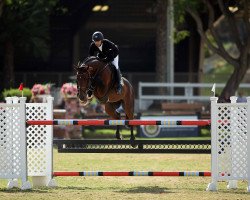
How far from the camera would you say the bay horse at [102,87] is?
13.3 meters

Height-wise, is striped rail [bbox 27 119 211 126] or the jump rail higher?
striped rail [bbox 27 119 211 126]

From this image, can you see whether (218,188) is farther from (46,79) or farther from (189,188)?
(46,79)

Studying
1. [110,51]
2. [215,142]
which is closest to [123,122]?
[215,142]

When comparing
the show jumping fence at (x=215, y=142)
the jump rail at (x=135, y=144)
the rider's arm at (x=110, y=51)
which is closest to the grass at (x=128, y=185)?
the show jumping fence at (x=215, y=142)

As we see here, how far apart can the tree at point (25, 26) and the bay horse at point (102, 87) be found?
15700mm

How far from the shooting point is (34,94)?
23000mm

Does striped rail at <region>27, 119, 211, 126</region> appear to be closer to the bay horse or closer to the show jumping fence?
the show jumping fence

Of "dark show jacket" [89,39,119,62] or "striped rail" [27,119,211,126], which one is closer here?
"striped rail" [27,119,211,126]

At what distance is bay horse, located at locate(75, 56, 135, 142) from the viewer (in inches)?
524

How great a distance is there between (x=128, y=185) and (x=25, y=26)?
19.5 m

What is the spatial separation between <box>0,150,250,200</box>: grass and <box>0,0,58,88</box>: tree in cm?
1404

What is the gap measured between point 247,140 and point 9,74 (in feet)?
74.4

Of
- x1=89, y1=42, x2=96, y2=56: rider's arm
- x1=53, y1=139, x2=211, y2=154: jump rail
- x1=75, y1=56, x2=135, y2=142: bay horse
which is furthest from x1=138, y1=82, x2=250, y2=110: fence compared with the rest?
x1=53, y1=139, x2=211, y2=154: jump rail

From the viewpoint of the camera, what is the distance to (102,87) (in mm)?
14125
